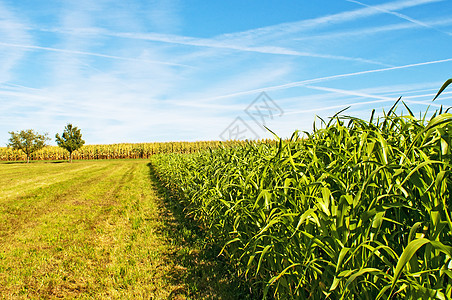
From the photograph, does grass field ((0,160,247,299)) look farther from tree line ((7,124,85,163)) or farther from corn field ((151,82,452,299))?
tree line ((7,124,85,163))

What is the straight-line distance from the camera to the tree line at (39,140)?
41688 millimetres

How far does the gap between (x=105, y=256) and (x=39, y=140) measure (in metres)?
47.0

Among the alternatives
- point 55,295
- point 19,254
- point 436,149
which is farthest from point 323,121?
point 19,254

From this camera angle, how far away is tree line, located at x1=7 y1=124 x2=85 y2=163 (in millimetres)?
41688

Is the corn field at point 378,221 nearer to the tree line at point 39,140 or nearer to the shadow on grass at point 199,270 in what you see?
the shadow on grass at point 199,270

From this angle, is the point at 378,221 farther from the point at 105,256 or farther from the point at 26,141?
the point at 26,141

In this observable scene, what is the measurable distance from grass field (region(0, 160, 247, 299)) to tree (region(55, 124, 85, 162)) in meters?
38.8

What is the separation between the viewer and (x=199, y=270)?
379 cm

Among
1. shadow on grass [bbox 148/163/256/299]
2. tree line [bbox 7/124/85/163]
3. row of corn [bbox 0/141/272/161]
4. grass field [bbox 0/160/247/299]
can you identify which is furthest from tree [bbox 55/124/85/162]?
shadow on grass [bbox 148/163/256/299]

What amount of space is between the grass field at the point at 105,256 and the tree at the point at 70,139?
38798mm

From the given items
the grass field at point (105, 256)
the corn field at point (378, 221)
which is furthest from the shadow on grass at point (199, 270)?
the corn field at point (378, 221)

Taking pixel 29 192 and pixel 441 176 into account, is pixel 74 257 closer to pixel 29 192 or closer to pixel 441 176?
pixel 441 176

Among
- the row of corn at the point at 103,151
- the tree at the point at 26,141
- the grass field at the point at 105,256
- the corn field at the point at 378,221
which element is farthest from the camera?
the row of corn at the point at 103,151

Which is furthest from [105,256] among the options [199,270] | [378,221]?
[378,221]
